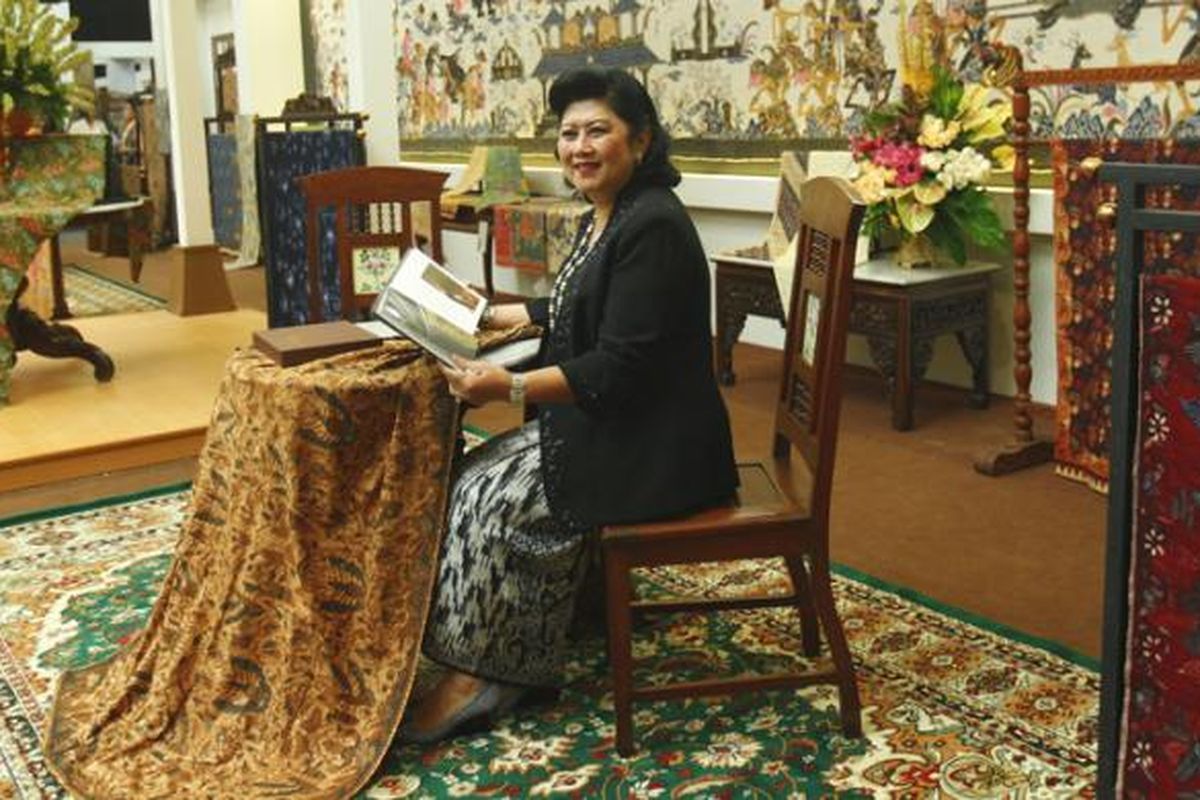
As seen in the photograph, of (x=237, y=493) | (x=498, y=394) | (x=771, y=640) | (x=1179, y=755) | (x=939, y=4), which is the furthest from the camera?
(x=939, y=4)

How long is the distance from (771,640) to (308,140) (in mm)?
4862

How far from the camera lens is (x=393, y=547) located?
10.2ft

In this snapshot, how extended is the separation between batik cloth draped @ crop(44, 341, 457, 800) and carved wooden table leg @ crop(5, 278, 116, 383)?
4077mm

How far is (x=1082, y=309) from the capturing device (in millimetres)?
4992

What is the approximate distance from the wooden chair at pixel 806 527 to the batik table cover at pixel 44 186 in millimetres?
4359

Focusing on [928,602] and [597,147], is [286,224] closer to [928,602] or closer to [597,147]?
[928,602]

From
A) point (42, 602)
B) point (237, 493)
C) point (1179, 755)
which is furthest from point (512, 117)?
point (1179, 755)

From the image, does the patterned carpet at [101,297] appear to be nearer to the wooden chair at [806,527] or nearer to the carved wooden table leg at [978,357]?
the carved wooden table leg at [978,357]

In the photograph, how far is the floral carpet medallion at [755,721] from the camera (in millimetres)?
2965

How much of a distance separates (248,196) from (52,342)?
594 cm

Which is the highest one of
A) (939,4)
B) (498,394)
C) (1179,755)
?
(939,4)

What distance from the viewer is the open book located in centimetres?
286

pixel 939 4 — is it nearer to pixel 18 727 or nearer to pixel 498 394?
pixel 498 394

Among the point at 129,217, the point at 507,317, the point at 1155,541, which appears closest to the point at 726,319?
the point at 129,217
